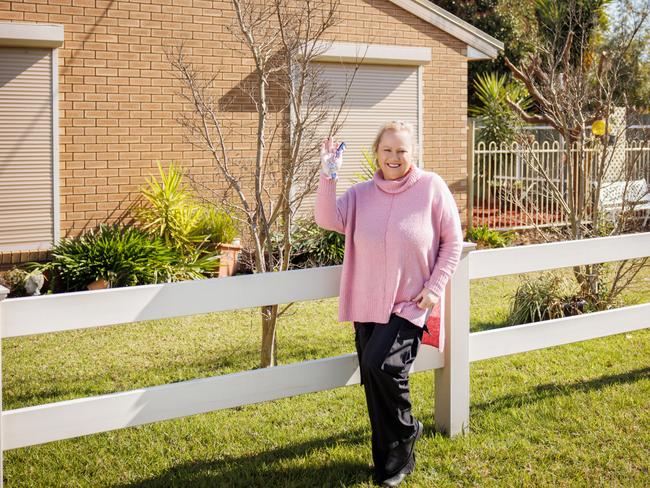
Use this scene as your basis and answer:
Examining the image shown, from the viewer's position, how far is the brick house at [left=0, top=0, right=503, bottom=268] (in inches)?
406

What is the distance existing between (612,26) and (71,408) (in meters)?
28.7

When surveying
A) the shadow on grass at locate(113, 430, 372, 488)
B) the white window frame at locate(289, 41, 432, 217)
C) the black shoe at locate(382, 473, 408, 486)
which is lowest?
the shadow on grass at locate(113, 430, 372, 488)

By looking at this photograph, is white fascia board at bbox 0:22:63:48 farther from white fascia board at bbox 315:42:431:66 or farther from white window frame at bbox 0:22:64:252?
white fascia board at bbox 315:42:431:66

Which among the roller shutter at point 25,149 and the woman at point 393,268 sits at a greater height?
the roller shutter at point 25,149

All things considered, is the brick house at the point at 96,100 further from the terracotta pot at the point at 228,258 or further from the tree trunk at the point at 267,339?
the tree trunk at the point at 267,339

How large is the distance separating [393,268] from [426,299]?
8.9 inches

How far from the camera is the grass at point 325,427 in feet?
14.1

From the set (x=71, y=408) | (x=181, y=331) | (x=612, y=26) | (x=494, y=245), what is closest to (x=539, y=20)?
(x=612, y=26)

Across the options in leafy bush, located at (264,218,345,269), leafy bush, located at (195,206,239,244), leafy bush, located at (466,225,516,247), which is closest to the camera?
leafy bush, located at (264,218,345,269)

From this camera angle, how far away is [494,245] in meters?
13.6

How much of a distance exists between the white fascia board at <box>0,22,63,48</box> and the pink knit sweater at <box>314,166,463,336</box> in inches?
288

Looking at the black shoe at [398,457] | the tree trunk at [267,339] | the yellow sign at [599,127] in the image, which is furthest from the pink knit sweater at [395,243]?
the yellow sign at [599,127]

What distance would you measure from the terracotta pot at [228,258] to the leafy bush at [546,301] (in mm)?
4145

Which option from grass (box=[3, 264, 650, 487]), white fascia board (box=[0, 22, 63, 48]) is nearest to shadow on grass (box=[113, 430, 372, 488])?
grass (box=[3, 264, 650, 487])
